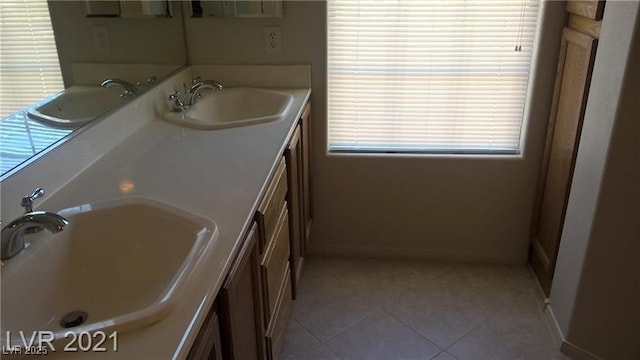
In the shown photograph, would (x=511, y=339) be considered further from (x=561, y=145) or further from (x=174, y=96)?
(x=174, y=96)

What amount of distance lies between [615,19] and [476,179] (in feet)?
3.44

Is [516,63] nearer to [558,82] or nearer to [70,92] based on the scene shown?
[558,82]

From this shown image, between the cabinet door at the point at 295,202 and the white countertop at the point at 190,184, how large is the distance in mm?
98

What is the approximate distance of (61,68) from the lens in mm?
1521

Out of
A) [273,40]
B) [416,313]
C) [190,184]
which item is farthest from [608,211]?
[273,40]

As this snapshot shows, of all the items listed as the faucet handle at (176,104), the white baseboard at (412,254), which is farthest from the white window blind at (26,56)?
the white baseboard at (412,254)

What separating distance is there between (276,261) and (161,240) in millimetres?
570

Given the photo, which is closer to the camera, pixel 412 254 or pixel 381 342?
pixel 381 342

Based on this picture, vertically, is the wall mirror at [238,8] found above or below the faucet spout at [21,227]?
above

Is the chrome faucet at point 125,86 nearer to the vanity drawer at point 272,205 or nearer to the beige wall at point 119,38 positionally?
the beige wall at point 119,38

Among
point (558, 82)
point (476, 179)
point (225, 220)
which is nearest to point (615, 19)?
point (558, 82)

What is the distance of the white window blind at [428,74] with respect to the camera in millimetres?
2328

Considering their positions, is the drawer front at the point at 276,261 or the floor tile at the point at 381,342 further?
the floor tile at the point at 381,342

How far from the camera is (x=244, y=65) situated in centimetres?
245
